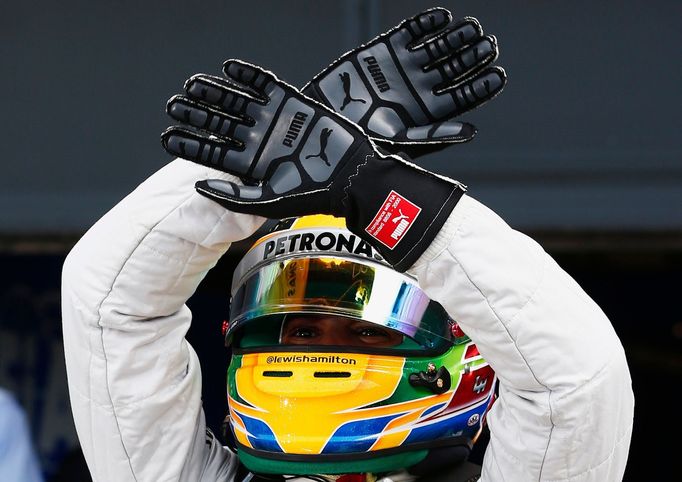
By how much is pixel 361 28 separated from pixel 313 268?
4.29 feet

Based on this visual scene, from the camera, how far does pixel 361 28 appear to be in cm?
282

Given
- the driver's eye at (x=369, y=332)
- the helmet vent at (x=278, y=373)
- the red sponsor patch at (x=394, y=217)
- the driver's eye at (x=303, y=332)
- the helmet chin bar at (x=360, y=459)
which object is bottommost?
the helmet chin bar at (x=360, y=459)

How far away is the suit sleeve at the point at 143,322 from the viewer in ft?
4.92

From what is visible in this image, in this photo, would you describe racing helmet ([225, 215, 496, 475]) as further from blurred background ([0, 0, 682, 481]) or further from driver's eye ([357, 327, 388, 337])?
blurred background ([0, 0, 682, 481])

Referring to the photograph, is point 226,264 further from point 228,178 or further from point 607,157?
point 228,178

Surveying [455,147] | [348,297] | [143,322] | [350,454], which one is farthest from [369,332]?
[455,147]

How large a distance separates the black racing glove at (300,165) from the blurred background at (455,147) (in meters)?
1.39

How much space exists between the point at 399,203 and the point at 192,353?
1.76ft

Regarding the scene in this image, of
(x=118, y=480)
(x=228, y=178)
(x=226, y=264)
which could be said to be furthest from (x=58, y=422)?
(x=228, y=178)

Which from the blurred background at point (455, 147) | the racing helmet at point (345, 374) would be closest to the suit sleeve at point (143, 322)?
the racing helmet at point (345, 374)

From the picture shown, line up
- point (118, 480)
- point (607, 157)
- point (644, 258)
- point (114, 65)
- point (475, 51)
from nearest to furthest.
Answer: point (475, 51), point (118, 480), point (607, 157), point (114, 65), point (644, 258)

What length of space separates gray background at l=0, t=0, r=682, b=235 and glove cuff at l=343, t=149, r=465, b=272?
4.73 feet

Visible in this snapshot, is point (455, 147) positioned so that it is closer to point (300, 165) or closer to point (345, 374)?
point (345, 374)

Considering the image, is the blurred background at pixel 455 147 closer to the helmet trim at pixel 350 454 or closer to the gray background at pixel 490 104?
the gray background at pixel 490 104
